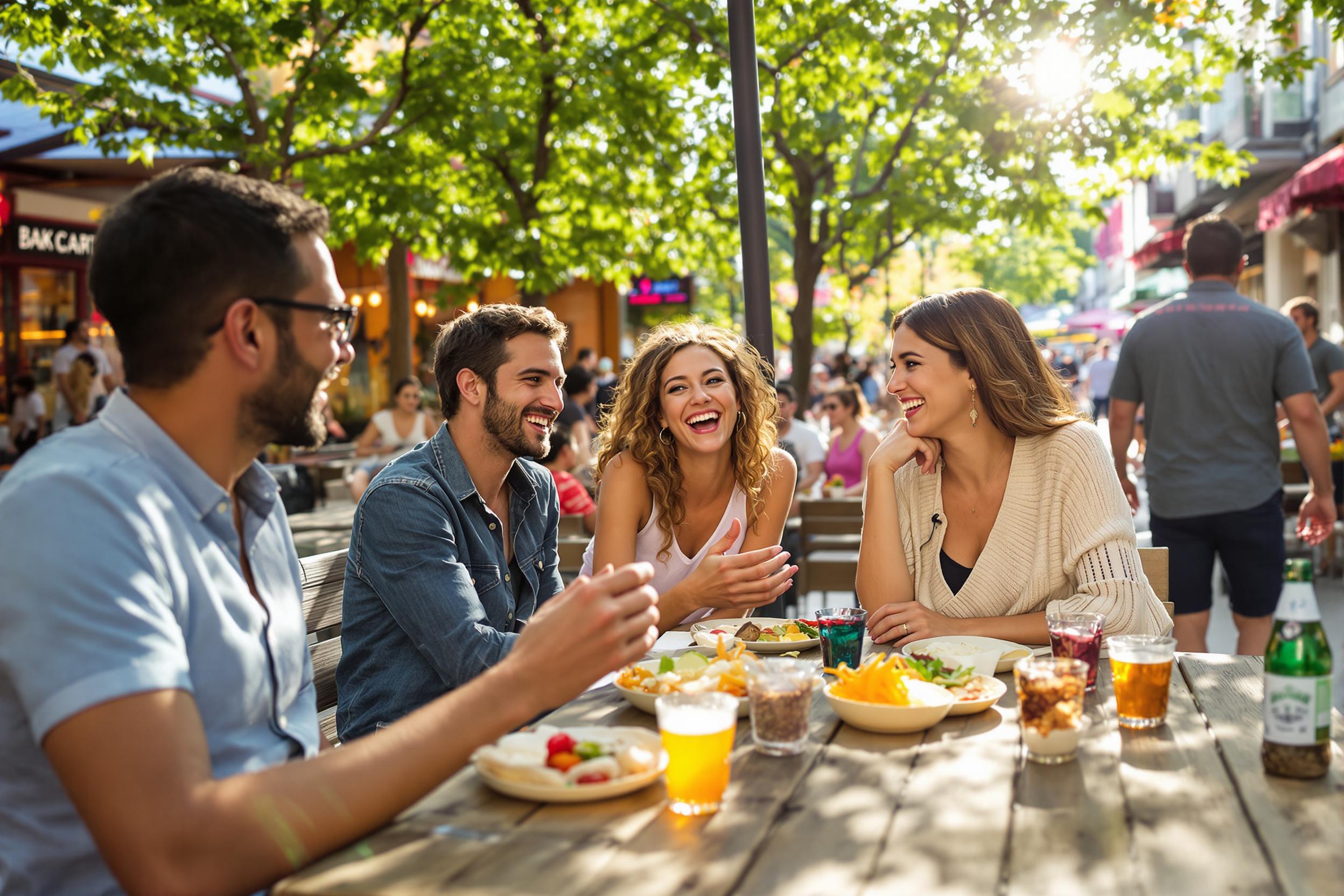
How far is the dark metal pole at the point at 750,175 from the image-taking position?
13.2 ft

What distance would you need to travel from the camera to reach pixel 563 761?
1.73 metres

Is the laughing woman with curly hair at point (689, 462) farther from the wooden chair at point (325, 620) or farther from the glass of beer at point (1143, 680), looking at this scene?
the glass of beer at point (1143, 680)

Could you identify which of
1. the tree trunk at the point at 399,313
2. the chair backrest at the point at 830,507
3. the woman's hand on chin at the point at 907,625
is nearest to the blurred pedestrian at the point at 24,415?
the tree trunk at the point at 399,313

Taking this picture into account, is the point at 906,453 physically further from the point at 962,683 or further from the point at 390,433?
the point at 390,433

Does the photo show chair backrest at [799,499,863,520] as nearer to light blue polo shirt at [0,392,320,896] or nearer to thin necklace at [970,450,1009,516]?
thin necklace at [970,450,1009,516]

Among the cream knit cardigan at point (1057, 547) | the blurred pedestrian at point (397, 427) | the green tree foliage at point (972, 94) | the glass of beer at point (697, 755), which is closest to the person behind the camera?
the glass of beer at point (697, 755)

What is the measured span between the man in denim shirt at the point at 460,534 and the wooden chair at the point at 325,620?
6 cm

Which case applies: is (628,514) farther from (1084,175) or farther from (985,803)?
(1084,175)

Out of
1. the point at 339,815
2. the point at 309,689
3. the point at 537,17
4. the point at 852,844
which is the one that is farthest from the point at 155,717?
the point at 537,17

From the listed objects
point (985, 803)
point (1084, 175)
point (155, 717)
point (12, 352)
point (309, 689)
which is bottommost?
point (985, 803)

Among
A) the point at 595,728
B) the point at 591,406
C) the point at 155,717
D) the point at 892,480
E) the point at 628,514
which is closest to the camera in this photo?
the point at 155,717

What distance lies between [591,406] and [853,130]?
5.29m

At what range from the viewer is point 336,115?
911 centimetres

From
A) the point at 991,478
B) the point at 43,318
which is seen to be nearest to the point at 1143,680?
the point at 991,478
